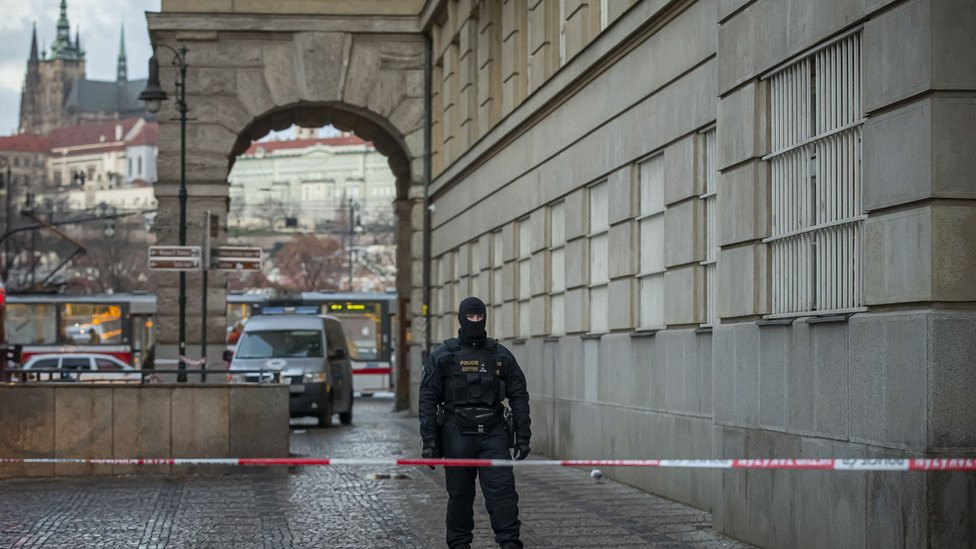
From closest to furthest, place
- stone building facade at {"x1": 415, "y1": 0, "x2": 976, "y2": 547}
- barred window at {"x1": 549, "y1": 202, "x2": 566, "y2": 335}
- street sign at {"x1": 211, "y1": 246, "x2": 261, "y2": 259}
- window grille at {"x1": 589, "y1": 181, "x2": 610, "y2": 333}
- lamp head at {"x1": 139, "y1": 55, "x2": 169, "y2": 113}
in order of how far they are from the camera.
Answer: stone building facade at {"x1": 415, "y1": 0, "x2": 976, "y2": 547} → window grille at {"x1": 589, "y1": 181, "x2": 610, "y2": 333} → barred window at {"x1": 549, "y1": 202, "x2": 566, "y2": 335} → street sign at {"x1": 211, "y1": 246, "x2": 261, "y2": 259} → lamp head at {"x1": 139, "y1": 55, "x2": 169, "y2": 113}

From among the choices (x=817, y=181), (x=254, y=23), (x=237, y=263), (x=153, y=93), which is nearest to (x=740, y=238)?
(x=817, y=181)

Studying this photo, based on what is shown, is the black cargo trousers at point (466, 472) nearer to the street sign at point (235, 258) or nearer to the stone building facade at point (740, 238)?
the stone building facade at point (740, 238)

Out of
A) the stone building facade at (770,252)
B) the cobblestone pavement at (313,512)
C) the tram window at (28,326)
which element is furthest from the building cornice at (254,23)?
the tram window at (28,326)

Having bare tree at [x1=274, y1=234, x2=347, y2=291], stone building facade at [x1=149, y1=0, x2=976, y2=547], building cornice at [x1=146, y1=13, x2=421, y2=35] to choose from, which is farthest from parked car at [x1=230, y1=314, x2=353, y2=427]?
bare tree at [x1=274, y1=234, x2=347, y2=291]

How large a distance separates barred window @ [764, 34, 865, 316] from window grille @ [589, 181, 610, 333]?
7.30 m

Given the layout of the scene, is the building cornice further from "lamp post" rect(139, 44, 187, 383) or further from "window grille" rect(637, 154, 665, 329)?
"window grille" rect(637, 154, 665, 329)

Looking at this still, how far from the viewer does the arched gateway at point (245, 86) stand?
117 ft

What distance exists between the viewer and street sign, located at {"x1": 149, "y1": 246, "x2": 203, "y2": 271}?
26844 millimetres

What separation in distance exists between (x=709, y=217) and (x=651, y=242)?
202 cm

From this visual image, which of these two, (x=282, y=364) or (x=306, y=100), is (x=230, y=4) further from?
(x=282, y=364)

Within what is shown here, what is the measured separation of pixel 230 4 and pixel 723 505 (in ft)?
83.0

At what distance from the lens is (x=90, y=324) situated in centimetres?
5969

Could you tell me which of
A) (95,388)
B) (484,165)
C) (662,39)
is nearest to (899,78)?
(662,39)

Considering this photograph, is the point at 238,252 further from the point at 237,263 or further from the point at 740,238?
the point at 740,238
